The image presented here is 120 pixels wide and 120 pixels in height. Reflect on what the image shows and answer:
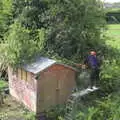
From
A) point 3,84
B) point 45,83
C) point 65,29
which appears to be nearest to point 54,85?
point 45,83

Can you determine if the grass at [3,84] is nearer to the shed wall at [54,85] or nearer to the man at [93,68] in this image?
the shed wall at [54,85]

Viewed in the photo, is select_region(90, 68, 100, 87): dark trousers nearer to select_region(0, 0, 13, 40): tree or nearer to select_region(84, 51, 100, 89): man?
select_region(84, 51, 100, 89): man

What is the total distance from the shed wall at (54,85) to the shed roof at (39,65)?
0.21 metres

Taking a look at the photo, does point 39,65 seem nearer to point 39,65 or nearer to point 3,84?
point 39,65

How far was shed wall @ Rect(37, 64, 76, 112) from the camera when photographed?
16469mm

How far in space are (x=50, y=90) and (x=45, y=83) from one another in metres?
0.50

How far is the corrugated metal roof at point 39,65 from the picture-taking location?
1639 centimetres

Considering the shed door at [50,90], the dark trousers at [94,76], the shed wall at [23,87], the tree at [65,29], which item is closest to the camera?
the shed door at [50,90]

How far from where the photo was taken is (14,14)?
2134cm

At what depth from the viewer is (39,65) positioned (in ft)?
55.3

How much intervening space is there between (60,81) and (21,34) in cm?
351

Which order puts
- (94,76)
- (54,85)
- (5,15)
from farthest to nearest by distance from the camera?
(5,15), (94,76), (54,85)

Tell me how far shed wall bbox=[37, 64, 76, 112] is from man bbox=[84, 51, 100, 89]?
0.94 m

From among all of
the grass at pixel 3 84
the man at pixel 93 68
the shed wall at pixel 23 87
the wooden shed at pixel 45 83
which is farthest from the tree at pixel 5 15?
the man at pixel 93 68
